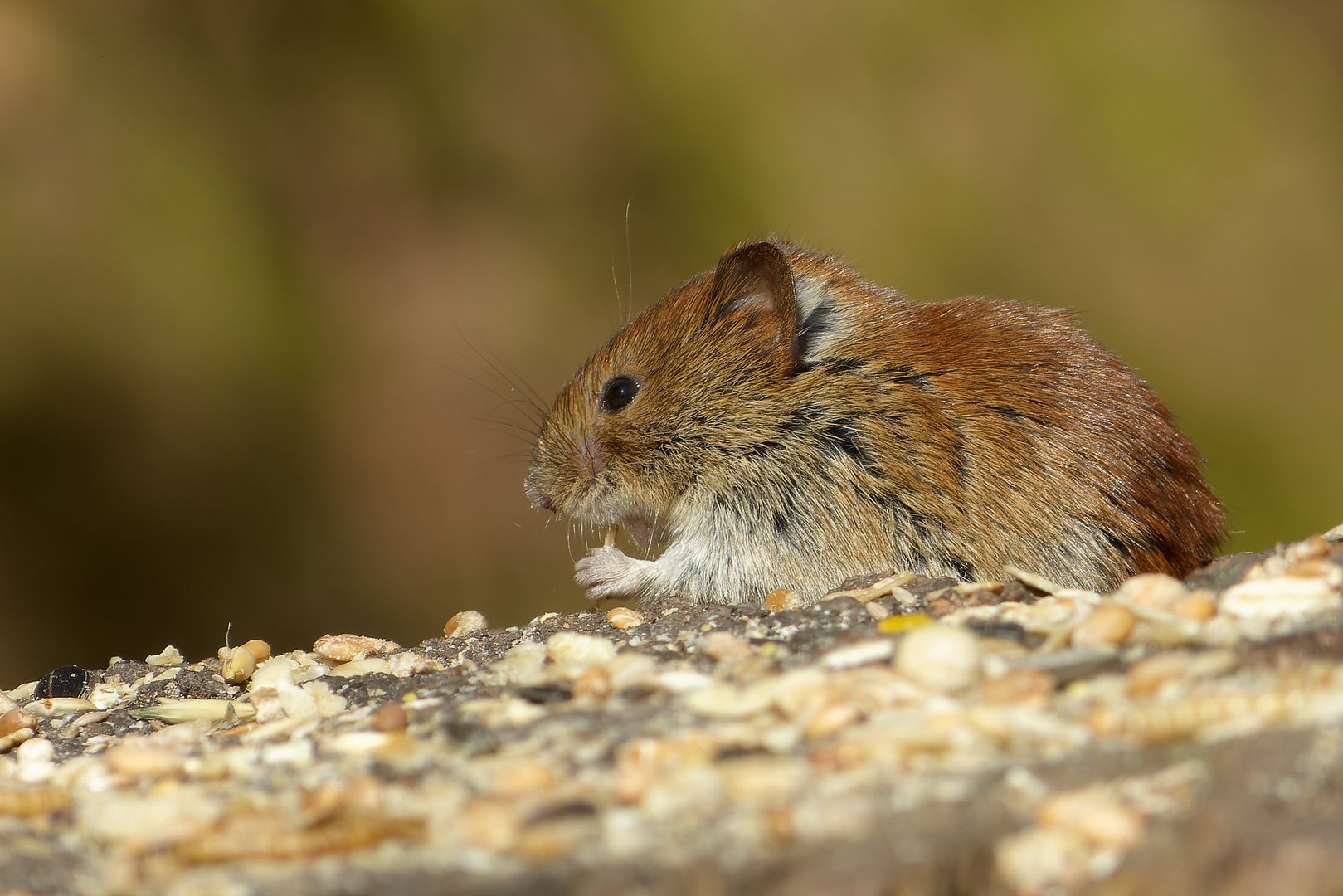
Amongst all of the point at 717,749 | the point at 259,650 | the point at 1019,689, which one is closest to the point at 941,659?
the point at 1019,689

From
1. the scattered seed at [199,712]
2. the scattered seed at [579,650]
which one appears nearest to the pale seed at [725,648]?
the scattered seed at [579,650]

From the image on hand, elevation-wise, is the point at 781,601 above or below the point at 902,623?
above

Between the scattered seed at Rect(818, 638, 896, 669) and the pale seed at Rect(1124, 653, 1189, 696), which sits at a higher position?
the scattered seed at Rect(818, 638, 896, 669)

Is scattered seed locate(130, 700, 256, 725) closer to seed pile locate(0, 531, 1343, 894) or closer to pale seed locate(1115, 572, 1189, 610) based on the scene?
seed pile locate(0, 531, 1343, 894)

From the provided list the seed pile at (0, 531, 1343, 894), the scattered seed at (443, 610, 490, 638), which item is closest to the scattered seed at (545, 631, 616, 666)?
the seed pile at (0, 531, 1343, 894)

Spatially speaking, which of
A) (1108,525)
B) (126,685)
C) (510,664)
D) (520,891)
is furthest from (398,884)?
(1108,525)

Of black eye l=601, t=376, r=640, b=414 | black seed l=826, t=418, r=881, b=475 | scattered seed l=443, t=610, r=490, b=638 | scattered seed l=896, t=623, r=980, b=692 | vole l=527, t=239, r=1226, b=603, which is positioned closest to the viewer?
scattered seed l=896, t=623, r=980, b=692

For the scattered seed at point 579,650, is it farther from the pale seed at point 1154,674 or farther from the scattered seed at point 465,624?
the pale seed at point 1154,674

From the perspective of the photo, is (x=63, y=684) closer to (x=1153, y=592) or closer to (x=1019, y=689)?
(x=1019, y=689)
